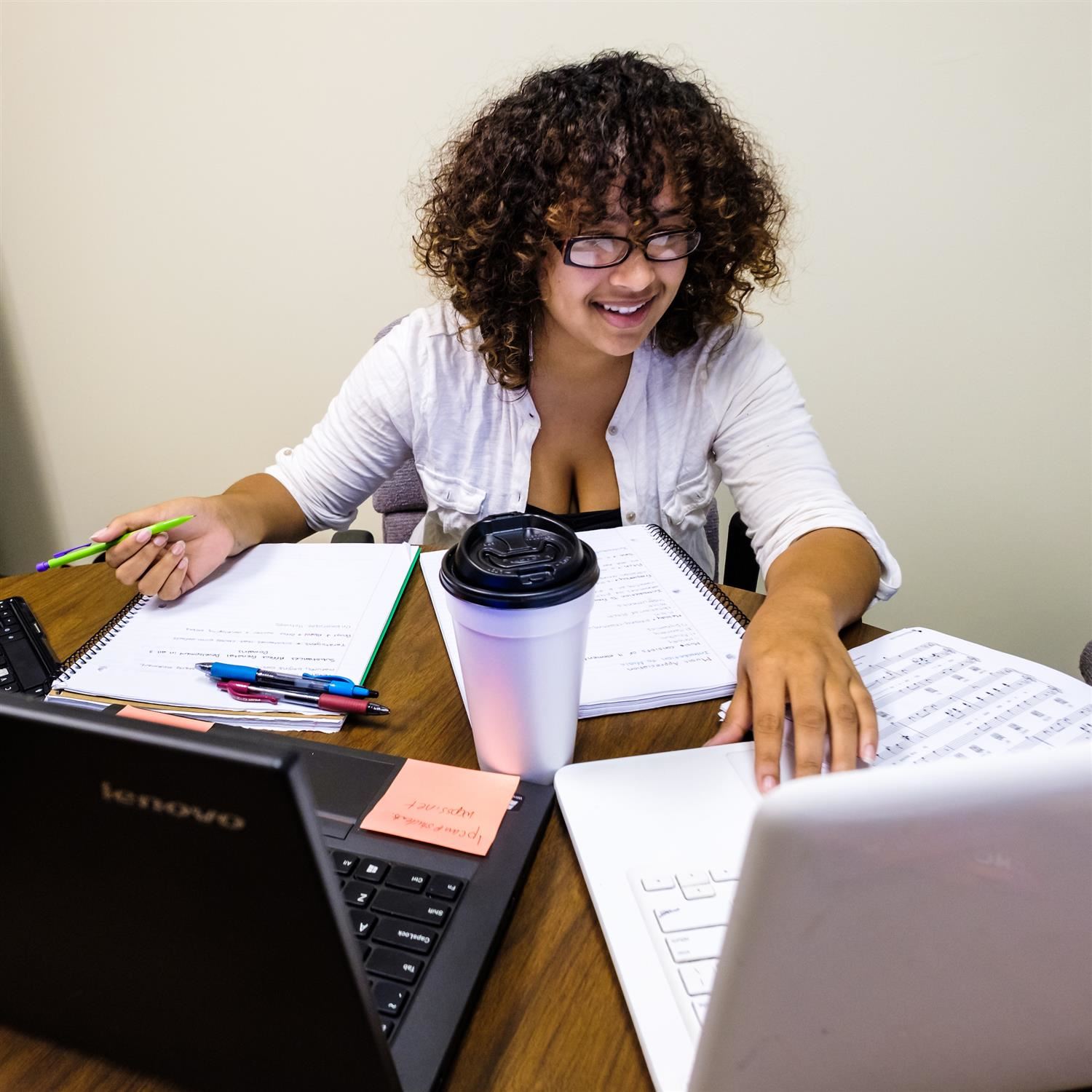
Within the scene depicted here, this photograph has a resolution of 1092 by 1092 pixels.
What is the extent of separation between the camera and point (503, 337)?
1087mm

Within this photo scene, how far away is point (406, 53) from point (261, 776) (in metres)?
1.64

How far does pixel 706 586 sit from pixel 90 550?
629 mm

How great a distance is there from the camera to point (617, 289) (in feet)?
3.10

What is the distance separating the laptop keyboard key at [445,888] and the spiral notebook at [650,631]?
18 cm

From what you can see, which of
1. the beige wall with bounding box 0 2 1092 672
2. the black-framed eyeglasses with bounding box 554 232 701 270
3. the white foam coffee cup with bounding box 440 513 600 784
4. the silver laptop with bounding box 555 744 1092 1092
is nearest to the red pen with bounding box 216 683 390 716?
the white foam coffee cup with bounding box 440 513 600 784

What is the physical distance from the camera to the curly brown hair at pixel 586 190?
2.99 feet

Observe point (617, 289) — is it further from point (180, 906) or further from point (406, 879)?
point (180, 906)

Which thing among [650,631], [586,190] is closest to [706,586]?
[650,631]

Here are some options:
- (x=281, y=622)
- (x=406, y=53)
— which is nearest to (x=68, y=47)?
(x=406, y=53)

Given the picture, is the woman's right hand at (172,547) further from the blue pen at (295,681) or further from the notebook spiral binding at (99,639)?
the blue pen at (295,681)

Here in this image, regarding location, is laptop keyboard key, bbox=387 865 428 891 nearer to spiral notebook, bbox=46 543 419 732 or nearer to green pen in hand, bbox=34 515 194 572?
spiral notebook, bbox=46 543 419 732

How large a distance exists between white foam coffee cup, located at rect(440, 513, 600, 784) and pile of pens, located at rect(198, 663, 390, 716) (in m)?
0.13

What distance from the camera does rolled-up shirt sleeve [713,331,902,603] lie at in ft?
2.91

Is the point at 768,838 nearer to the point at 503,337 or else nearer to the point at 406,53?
the point at 503,337
